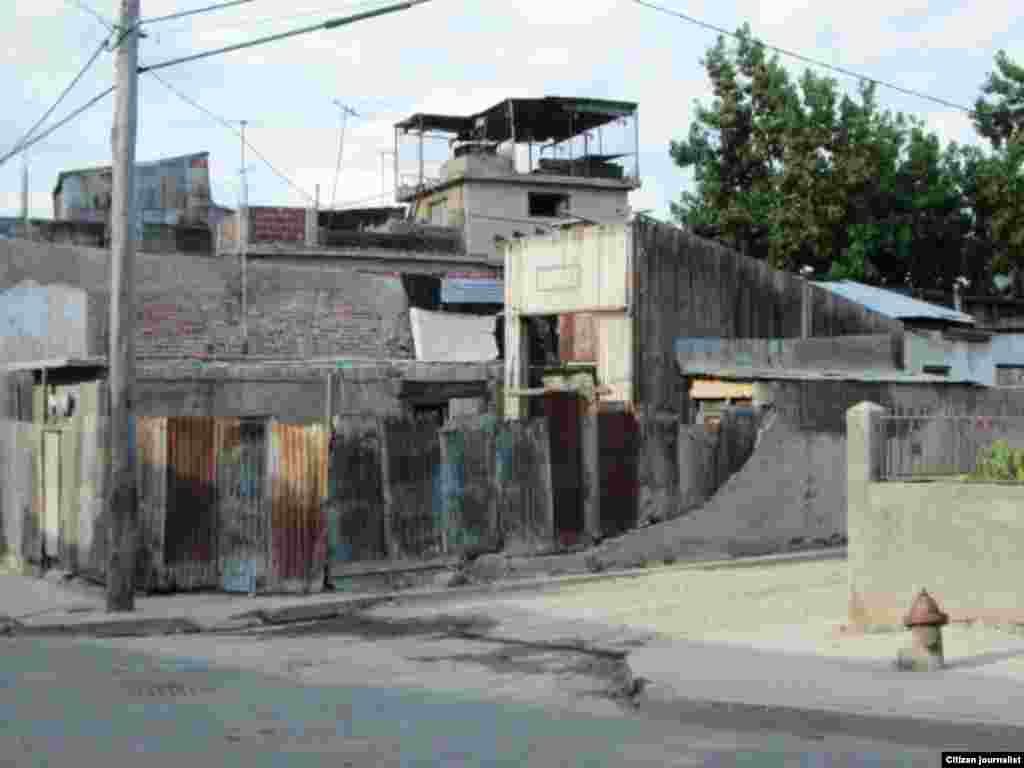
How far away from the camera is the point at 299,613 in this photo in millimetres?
14500

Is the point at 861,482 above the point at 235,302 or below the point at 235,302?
below

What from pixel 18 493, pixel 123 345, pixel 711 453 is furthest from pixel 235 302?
pixel 123 345

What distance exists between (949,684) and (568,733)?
3.13 m

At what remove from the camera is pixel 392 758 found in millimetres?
7664

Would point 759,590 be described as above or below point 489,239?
below

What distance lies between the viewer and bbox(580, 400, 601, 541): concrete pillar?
17.8m

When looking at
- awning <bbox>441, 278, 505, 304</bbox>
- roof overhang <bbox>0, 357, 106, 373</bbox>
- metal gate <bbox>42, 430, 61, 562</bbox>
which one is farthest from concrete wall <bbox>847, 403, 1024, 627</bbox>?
awning <bbox>441, 278, 505, 304</bbox>

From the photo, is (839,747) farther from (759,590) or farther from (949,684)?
(759,590)

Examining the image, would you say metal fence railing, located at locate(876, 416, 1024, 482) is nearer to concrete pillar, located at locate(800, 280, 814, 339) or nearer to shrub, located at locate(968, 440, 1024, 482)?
shrub, located at locate(968, 440, 1024, 482)

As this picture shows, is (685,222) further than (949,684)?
Yes

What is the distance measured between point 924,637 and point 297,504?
25.3ft

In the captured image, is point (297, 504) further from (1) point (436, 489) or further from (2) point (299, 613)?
(1) point (436, 489)

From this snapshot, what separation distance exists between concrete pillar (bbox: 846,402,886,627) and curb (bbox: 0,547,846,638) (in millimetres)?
2545

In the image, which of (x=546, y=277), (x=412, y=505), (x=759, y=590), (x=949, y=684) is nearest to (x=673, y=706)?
(x=949, y=684)
